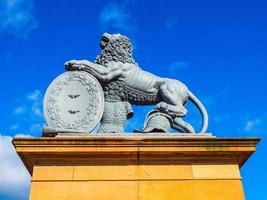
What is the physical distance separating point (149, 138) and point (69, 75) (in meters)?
2.61

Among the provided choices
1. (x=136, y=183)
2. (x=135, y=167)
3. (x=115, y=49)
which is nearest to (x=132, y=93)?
(x=115, y=49)

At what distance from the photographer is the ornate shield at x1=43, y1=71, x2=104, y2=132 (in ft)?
A: 29.1

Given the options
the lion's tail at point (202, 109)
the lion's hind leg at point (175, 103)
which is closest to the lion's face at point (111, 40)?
the lion's hind leg at point (175, 103)

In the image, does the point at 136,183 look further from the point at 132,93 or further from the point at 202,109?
the point at 202,109

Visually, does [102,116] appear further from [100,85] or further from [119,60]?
[119,60]

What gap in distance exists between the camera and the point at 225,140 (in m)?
8.26

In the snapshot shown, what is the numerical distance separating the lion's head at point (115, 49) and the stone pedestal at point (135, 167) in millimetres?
2507

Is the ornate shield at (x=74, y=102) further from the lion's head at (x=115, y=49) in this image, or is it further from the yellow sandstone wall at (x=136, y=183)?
the yellow sandstone wall at (x=136, y=183)

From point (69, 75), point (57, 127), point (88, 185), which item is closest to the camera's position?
point (88, 185)

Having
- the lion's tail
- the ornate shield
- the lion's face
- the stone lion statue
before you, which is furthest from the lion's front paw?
the lion's tail

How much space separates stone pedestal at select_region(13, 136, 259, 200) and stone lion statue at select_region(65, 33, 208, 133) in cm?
100

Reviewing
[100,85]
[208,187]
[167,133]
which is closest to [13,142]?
[100,85]

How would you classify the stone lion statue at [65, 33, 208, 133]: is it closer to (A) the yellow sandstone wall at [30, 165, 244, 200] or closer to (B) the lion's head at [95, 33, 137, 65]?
(B) the lion's head at [95, 33, 137, 65]

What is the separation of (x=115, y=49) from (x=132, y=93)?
1.27 m
